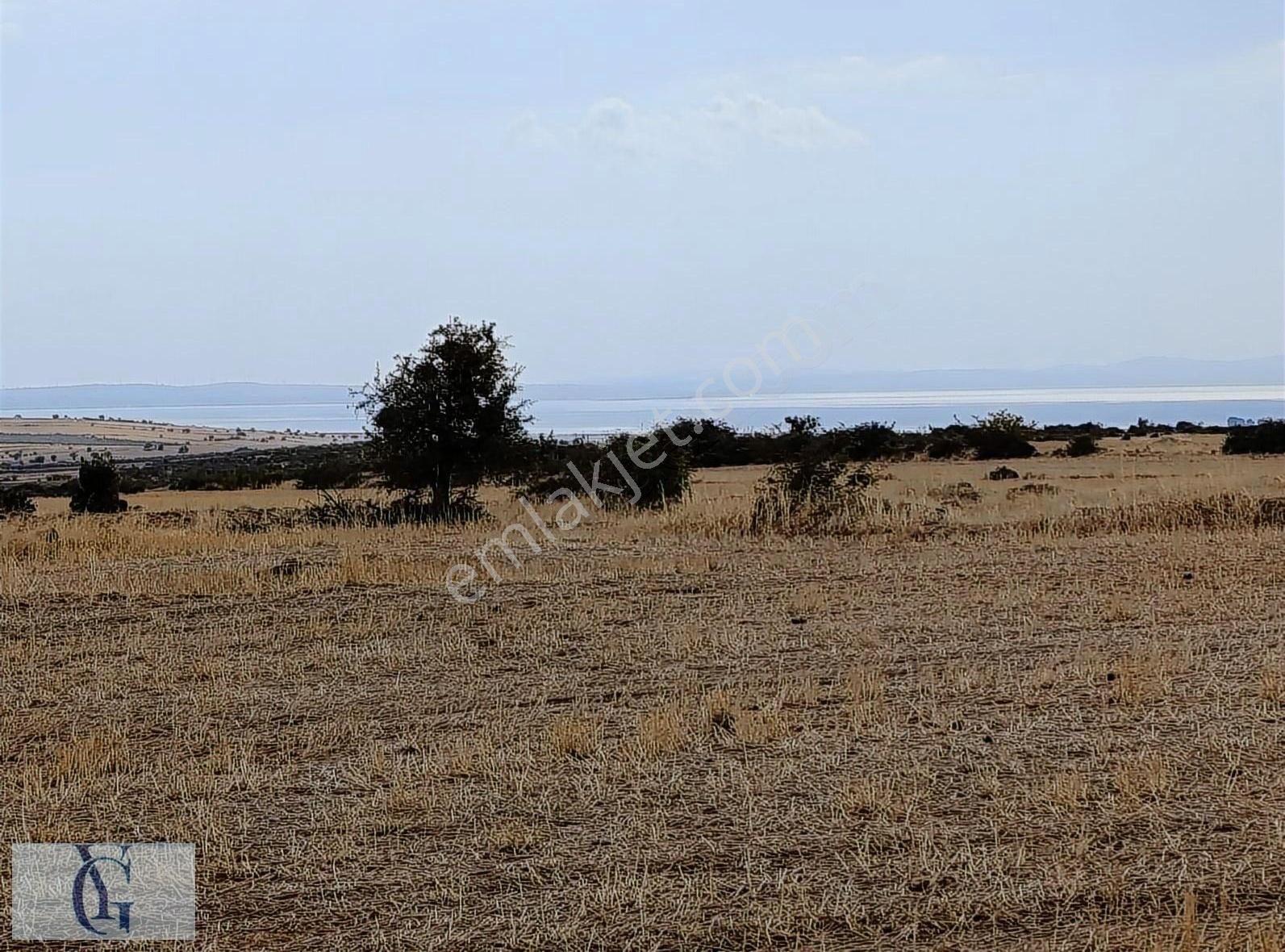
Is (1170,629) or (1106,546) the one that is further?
(1106,546)

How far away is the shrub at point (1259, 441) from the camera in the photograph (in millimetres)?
35594

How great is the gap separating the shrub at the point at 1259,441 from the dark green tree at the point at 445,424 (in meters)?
24.3

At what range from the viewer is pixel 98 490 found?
26188 mm

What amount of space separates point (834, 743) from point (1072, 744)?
1099 mm

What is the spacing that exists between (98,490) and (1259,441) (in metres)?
29.4

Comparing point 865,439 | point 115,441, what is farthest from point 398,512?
point 115,441

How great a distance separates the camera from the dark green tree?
734 inches

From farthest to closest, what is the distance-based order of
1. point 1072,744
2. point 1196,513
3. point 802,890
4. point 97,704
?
1. point 1196,513
2. point 97,704
3. point 1072,744
4. point 802,890

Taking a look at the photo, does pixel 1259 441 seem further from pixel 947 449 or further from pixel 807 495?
pixel 807 495

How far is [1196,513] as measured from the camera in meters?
14.3

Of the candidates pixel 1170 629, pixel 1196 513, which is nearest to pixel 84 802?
pixel 1170 629

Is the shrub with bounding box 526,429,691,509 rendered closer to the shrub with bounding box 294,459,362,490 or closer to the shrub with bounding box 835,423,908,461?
the shrub with bounding box 835,423,908,461

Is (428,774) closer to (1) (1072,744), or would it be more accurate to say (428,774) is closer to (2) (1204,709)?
(1) (1072,744)

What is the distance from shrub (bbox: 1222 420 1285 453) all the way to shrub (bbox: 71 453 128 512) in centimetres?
2796
